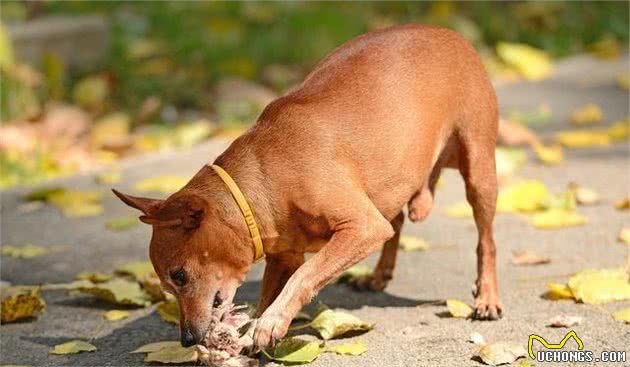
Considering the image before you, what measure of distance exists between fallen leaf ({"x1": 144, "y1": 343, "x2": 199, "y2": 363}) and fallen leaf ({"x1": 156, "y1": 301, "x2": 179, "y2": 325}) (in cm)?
37

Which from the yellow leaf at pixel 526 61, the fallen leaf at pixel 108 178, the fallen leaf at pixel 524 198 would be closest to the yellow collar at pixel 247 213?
the fallen leaf at pixel 524 198

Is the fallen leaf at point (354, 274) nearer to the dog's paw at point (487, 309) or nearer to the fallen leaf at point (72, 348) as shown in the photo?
the dog's paw at point (487, 309)

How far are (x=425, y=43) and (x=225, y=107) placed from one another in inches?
152

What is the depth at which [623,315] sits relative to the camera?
176 inches

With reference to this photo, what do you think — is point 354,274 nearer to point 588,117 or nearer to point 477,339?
point 477,339

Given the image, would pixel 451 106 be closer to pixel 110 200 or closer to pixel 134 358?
pixel 134 358

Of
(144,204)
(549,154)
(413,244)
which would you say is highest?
(144,204)

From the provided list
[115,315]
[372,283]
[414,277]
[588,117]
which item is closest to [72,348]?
[115,315]

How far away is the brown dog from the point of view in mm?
4086

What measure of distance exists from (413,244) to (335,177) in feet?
4.75

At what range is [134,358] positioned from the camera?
439 centimetres

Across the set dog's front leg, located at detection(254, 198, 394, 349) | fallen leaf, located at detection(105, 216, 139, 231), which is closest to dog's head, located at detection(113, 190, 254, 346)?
dog's front leg, located at detection(254, 198, 394, 349)

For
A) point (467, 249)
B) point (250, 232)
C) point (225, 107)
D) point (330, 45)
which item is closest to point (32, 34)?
point (225, 107)
